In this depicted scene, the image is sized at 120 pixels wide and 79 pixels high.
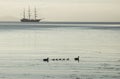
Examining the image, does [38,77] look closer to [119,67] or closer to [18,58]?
[119,67]

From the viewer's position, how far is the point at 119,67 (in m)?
34.8

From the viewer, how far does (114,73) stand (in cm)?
3123

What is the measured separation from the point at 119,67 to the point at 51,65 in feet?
17.7

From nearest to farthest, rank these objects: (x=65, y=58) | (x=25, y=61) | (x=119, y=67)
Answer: (x=119, y=67) → (x=25, y=61) → (x=65, y=58)

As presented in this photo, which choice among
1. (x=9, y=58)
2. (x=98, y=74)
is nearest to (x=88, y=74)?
(x=98, y=74)

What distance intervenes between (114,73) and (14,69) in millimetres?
7174

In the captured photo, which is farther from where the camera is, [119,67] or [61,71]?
[119,67]

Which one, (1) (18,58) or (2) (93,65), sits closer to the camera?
(2) (93,65)

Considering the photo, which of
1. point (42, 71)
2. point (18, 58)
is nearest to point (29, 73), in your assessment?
point (42, 71)

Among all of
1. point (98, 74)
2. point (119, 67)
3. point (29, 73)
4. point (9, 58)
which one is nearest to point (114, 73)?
point (98, 74)

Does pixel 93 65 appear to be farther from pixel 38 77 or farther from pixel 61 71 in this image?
pixel 38 77

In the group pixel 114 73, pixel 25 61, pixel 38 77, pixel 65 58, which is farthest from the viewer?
pixel 65 58

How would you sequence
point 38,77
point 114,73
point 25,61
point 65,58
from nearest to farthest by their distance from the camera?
point 38,77 < point 114,73 < point 25,61 < point 65,58

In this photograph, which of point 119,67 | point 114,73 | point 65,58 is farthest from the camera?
point 65,58
